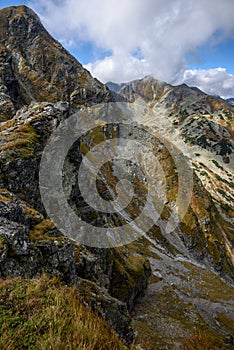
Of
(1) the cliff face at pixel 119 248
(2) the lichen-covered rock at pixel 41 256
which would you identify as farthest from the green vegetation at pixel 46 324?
(1) the cliff face at pixel 119 248

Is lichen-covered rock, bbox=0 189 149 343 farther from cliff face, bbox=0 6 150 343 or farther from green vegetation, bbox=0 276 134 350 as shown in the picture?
green vegetation, bbox=0 276 134 350

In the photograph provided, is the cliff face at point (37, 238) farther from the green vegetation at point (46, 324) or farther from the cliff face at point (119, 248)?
the green vegetation at point (46, 324)

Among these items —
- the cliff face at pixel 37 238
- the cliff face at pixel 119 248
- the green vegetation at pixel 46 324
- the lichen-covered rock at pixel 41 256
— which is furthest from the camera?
the cliff face at pixel 119 248

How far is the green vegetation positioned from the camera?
5.60 meters

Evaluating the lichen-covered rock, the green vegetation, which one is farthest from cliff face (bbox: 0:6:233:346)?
the green vegetation

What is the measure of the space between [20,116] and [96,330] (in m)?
39.7

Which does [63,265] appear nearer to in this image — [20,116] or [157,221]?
[20,116]

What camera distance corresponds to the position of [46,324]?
250 inches

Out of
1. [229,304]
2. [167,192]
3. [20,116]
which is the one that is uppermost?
[20,116]

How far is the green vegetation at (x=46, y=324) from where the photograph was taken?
560cm

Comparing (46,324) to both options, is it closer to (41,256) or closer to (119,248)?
(41,256)

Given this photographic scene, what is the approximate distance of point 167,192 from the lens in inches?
6654

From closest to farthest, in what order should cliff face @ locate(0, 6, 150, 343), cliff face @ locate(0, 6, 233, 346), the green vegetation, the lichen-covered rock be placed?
the green vegetation
the lichen-covered rock
cliff face @ locate(0, 6, 150, 343)
cliff face @ locate(0, 6, 233, 346)

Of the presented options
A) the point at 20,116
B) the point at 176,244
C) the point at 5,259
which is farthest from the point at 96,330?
the point at 176,244
